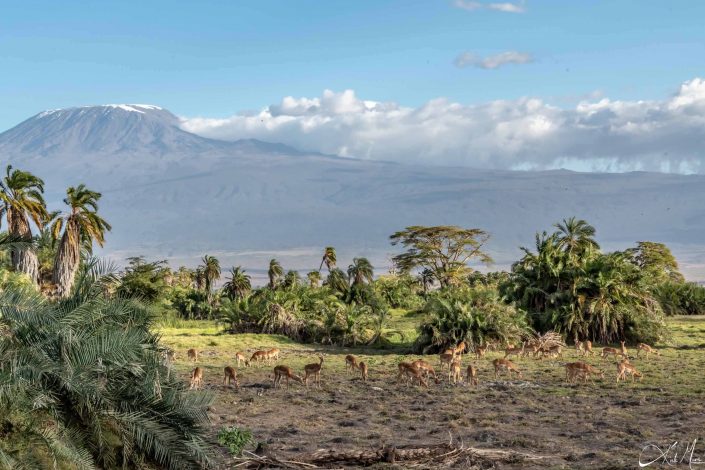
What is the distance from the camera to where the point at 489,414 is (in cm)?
2012

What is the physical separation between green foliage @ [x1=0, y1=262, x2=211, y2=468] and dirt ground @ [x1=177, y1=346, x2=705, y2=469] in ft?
5.69

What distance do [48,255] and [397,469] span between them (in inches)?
2237

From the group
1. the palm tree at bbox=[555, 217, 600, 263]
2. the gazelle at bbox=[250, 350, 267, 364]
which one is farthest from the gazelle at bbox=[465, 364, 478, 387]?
the palm tree at bbox=[555, 217, 600, 263]

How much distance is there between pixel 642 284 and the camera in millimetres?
41625

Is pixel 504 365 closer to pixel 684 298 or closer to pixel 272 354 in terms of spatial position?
pixel 272 354

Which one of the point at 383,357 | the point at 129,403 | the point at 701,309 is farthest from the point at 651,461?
the point at 701,309

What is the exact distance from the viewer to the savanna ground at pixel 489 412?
650 inches

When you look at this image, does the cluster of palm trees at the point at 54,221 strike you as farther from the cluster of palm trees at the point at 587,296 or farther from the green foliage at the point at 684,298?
the green foliage at the point at 684,298

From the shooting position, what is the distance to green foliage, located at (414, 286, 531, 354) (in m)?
36.5

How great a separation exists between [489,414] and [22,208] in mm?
33822

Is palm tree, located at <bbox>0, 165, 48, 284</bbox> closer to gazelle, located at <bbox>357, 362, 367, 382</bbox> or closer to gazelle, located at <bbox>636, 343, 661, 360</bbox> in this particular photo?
gazelle, located at <bbox>357, 362, 367, 382</bbox>

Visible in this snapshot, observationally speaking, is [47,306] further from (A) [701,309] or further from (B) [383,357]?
(A) [701,309]

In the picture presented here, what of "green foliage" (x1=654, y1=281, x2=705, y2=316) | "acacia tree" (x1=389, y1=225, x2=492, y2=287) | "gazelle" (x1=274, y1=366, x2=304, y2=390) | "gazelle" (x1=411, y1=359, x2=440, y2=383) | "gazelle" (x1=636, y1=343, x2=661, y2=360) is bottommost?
"gazelle" (x1=274, y1=366, x2=304, y2=390)

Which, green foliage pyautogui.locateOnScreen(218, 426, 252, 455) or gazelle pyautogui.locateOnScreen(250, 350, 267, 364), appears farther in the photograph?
gazelle pyautogui.locateOnScreen(250, 350, 267, 364)
